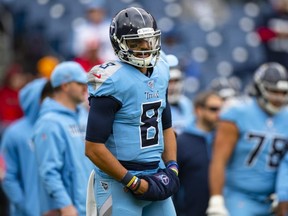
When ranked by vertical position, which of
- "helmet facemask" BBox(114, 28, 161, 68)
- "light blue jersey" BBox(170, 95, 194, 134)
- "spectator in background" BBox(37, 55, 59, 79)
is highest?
"helmet facemask" BBox(114, 28, 161, 68)

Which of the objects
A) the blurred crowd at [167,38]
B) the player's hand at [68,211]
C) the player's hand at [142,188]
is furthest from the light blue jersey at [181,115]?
the player's hand at [142,188]

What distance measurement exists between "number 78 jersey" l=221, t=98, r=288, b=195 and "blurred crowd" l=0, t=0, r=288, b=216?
2.05 metres

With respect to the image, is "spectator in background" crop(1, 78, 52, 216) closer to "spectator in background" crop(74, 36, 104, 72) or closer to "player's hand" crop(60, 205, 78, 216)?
"player's hand" crop(60, 205, 78, 216)

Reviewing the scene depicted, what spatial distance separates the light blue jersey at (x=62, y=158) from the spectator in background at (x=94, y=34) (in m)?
4.83

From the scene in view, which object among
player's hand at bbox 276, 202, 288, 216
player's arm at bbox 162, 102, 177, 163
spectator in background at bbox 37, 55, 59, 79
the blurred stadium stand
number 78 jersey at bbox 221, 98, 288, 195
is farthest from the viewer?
the blurred stadium stand

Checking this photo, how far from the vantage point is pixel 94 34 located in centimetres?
1167

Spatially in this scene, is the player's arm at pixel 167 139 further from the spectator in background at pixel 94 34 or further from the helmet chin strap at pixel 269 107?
the spectator in background at pixel 94 34

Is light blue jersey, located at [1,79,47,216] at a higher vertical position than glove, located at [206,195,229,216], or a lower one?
higher

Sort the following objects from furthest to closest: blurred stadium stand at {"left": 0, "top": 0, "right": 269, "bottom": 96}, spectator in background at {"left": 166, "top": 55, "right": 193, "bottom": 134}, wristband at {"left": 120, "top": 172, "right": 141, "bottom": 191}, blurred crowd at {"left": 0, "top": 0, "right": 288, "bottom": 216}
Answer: blurred stadium stand at {"left": 0, "top": 0, "right": 269, "bottom": 96}, blurred crowd at {"left": 0, "top": 0, "right": 288, "bottom": 216}, spectator in background at {"left": 166, "top": 55, "right": 193, "bottom": 134}, wristband at {"left": 120, "top": 172, "right": 141, "bottom": 191}

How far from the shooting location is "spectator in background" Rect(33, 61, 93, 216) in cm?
638

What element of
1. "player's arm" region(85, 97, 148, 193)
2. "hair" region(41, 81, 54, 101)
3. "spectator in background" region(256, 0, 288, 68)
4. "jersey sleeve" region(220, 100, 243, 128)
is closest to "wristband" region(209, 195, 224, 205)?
"jersey sleeve" region(220, 100, 243, 128)

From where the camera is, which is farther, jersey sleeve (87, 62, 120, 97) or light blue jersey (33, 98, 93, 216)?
light blue jersey (33, 98, 93, 216)

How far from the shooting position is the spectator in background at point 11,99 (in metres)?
11.2

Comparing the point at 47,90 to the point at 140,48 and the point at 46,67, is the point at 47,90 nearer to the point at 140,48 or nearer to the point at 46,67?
the point at 140,48
